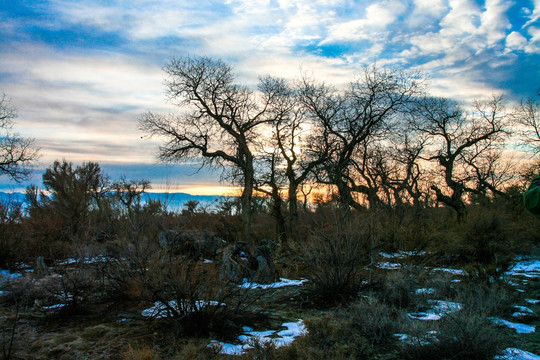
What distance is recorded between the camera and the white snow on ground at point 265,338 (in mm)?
4445

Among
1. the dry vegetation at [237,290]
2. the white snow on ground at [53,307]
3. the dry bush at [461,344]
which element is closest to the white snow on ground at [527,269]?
the dry vegetation at [237,290]

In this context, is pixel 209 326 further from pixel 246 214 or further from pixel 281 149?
pixel 281 149

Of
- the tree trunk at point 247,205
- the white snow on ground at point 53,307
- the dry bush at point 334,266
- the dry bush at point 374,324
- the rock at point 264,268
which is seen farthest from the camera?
the tree trunk at point 247,205

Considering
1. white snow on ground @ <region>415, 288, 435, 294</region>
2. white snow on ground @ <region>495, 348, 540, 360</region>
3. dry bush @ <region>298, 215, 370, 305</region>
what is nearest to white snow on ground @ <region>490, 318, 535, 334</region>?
white snow on ground @ <region>495, 348, 540, 360</region>

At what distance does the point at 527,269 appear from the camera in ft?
37.0

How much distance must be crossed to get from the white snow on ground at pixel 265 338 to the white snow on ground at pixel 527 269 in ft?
25.3

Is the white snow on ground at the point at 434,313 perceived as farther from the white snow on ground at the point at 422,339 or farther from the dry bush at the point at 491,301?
the white snow on ground at the point at 422,339

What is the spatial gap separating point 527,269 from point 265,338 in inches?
411

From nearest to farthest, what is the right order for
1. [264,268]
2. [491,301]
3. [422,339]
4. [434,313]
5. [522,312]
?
1. [422,339]
2. [491,301]
3. [434,313]
4. [522,312]
5. [264,268]

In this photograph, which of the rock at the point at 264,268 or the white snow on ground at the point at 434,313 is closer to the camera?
the white snow on ground at the point at 434,313

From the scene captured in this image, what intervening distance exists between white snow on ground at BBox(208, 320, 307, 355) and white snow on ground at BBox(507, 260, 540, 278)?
7713mm

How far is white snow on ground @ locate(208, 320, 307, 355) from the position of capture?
175 inches

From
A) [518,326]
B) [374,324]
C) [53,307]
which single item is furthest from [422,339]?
[53,307]

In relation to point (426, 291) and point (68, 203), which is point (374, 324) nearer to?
point (426, 291)
